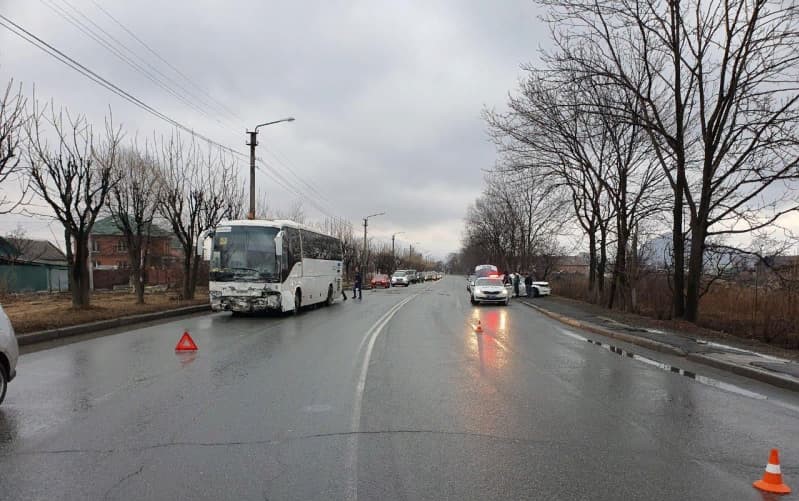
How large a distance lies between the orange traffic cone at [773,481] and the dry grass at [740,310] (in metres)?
11.6

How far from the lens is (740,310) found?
62.0 ft

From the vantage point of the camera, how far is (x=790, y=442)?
216 inches

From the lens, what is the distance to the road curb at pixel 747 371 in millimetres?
8164

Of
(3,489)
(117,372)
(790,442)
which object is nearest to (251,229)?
(117,372)

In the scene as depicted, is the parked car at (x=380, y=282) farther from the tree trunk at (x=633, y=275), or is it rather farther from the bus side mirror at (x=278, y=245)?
the bus side mirror at (x=278, y=245)

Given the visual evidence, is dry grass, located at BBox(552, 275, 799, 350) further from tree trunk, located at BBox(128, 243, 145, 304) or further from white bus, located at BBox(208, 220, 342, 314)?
tree trunk, located at BBox(128, 243, 145, 304)

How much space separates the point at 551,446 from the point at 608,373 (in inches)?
176

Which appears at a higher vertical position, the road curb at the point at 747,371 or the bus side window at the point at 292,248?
the bus side window at the point at 292,248

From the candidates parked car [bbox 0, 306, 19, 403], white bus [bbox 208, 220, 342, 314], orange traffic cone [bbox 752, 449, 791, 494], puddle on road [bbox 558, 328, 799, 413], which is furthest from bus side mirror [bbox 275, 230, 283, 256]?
orange traffic cone [bbox 752, 449, 791, 494]

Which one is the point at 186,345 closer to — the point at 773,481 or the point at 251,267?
the point at 251,267

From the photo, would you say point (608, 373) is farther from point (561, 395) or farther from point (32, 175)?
point (32, 175)

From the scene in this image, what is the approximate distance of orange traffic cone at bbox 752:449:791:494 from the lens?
4.09 m

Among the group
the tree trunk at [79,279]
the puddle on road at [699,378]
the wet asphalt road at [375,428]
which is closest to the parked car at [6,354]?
the wet asphalt road at [375,428]

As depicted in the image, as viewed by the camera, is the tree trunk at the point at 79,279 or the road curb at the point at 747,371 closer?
the road curb at the point at 747,371
